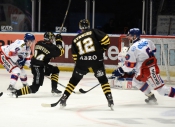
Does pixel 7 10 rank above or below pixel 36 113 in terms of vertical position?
above

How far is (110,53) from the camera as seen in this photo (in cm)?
1168

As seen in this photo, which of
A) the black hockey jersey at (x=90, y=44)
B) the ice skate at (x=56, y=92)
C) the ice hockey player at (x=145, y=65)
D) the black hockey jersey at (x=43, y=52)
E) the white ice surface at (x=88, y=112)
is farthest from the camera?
the ice skate at (x=56, y=92)

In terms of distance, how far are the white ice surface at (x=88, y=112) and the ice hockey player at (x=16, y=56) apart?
32 cm

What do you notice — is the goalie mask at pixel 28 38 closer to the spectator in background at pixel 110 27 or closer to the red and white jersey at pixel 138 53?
the red and white jersey at pixel 138 53

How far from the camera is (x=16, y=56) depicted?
835 cm

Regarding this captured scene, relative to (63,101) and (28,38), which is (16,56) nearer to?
(28,38)

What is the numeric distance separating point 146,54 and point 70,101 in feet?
4.09

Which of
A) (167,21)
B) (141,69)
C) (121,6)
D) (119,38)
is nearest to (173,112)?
(141,69)

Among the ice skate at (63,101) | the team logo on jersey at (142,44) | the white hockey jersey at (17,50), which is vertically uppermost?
the team logo on jersey at (142,44)

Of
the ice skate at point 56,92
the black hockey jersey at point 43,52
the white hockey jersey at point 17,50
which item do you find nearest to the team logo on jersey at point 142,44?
the black hockey jersey at point 43,52

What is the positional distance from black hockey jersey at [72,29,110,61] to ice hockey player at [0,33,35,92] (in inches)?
61.6

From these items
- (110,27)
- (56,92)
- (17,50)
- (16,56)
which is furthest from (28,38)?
(110,27)

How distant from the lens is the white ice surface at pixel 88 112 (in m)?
5.91

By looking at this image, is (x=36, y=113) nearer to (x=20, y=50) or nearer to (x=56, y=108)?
(x=56, y=108)
